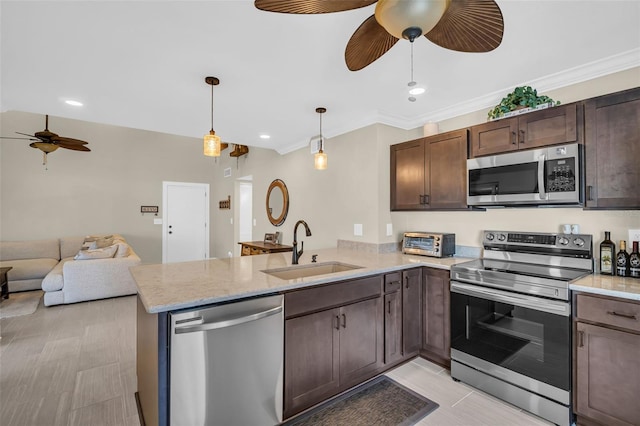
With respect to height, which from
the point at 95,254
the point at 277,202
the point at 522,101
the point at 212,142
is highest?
the point at 522,101

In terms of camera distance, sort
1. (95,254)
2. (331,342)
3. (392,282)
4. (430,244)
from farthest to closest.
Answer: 1. (95,254)
2. (430,244)
3. (392,282)
4. (331,342)

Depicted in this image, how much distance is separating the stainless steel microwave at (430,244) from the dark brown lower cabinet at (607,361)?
116 cm

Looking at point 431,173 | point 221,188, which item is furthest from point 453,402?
point 221,188

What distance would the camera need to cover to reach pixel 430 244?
2.93 m

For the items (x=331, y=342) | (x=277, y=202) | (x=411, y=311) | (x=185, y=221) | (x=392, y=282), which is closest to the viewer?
(x=331, y=342)

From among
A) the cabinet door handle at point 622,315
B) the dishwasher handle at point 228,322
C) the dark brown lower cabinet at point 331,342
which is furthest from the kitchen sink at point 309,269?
the cabinet door handle at point 622,315

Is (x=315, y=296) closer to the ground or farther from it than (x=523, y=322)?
farther from it

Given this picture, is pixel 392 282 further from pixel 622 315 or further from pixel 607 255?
pixel 607 255

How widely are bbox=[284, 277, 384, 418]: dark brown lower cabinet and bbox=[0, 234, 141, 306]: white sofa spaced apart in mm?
3665

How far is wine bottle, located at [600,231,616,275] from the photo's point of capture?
6.73ft

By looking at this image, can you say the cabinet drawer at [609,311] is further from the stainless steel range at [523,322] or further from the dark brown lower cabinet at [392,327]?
the dark brown lower cabinet at [392,327]

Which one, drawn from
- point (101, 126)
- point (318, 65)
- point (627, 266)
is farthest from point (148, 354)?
point (101, 126)

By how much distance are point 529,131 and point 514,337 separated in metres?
1.54

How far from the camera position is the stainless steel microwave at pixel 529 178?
2.08 metres
